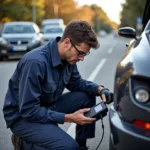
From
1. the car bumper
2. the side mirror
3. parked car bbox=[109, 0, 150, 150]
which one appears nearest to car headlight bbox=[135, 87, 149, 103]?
parked car bbox=[109, 0, 150, 150]

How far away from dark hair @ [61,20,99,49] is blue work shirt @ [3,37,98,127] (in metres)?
0.26

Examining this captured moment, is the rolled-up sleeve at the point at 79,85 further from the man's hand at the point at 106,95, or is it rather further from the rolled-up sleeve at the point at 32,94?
the rolled-up sleeve at the point at 32,94

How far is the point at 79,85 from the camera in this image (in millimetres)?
4215

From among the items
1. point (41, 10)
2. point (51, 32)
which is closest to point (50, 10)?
point (41, 10)

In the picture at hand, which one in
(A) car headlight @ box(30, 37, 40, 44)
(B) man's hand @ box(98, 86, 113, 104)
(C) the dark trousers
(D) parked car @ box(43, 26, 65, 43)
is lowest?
(D) parked car @ box(43, 26, 65, 43)

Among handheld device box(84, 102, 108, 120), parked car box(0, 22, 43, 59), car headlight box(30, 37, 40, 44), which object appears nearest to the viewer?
handheld device box(84, 102, 108, 120)

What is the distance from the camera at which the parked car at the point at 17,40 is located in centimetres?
1597

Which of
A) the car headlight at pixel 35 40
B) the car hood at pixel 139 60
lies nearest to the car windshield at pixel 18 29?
the car headlight at pixel 35 40

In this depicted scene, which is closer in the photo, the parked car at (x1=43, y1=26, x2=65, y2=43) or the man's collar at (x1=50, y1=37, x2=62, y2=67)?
the man's collar at (x1=50, y1=37, x2=62, y2=67)

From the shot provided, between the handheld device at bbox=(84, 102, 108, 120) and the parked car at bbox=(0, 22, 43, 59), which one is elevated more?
the handheld device at bbox=(84, 102, 108, 120)

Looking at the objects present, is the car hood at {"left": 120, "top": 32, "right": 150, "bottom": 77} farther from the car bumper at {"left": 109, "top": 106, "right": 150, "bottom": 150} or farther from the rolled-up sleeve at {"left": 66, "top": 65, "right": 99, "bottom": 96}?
the rolled-up sleeve at {"left": 66, "top": 65, "right": 99, "bottom": 96}

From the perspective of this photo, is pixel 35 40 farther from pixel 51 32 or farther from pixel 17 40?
pixel 51 32

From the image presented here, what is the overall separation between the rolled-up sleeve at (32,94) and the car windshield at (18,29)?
14.0m

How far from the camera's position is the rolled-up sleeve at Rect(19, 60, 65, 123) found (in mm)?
3291
